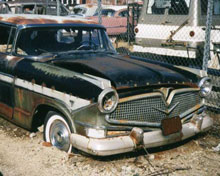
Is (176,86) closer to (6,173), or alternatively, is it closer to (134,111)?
(134,111)

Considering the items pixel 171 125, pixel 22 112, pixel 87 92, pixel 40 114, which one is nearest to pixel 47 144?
pixel 40 114

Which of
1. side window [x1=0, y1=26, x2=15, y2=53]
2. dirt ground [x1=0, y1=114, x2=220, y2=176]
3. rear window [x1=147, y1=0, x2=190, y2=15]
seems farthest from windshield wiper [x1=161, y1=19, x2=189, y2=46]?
side window [x1=0, y1=26, x2=15, y2=53]

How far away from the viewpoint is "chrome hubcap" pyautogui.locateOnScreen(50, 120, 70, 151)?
3.92 metres

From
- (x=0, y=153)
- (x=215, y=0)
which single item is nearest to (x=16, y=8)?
(x=215, y=0)

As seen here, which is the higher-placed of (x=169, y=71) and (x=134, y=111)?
(x=169, y=71)

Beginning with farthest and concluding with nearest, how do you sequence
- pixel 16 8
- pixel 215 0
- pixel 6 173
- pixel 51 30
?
pixel 16 8 < pixel 215 0 < pixel 51 30 < pixel 6 173

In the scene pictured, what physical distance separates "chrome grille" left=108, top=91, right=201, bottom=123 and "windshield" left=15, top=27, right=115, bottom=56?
156cm

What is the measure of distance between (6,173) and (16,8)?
11.8 m

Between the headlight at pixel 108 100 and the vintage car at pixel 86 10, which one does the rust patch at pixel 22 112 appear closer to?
the headlight at pixel 108 100

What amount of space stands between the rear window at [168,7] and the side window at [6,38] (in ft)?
16.3

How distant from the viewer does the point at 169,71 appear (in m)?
4.23

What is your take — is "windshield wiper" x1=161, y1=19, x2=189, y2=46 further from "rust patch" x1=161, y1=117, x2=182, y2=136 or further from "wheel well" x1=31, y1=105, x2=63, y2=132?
"wheel well" x1=31, y1=105, x2=63, y2=132

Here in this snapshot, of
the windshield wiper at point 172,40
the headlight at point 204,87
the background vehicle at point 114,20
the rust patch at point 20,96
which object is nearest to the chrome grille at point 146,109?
the headlight at point 204,87

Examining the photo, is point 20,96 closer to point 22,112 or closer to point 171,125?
point 22,112
